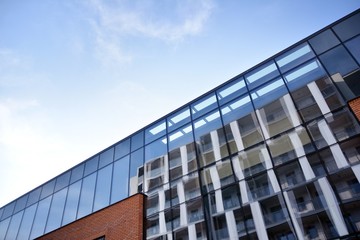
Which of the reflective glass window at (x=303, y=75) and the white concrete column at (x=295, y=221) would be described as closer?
the white concrete column at (x=295, y=221)

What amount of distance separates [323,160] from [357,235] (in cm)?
331

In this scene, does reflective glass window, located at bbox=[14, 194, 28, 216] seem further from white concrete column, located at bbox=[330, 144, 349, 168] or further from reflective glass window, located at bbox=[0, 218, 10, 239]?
white concrete column, located at bbox=[330, 144, 349, 168]

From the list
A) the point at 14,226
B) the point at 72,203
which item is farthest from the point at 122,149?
the point at 14,226

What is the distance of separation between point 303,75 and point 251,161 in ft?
19.0

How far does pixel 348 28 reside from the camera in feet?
49.6

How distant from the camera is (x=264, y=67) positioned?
17.2 meters

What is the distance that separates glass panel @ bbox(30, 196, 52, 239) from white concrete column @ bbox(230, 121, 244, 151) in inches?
658

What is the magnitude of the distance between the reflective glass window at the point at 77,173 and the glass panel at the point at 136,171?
5.70 m

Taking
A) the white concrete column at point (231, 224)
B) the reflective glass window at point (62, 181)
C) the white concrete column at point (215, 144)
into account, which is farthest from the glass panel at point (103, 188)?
the white concrete column at point (231, 224)

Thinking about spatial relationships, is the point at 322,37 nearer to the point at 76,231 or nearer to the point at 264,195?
the point at 264,195

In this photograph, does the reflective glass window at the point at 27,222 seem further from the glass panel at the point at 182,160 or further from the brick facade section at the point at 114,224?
the glass panel at the point at 182,160

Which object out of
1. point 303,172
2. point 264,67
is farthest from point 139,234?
point 264,67

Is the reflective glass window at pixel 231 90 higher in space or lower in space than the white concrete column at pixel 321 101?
higher

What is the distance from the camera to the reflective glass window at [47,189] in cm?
2345
